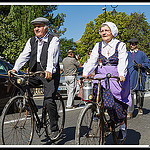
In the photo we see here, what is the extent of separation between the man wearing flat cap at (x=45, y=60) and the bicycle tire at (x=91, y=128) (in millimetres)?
960

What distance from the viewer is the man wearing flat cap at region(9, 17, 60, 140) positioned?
4223 millimetres

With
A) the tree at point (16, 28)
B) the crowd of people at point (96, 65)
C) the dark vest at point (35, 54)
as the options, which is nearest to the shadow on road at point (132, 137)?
the crowd of people at point (96, 65)

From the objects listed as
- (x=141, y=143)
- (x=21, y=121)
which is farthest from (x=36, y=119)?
(x=141, y=143)

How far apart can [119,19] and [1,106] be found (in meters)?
44.3

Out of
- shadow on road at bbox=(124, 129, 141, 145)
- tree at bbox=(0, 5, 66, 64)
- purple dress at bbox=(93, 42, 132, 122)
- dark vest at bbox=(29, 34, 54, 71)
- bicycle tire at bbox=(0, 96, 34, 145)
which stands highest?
tree at bbox=(0, 5, 66, 64)

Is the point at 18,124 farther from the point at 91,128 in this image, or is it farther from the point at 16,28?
the point at 16,28

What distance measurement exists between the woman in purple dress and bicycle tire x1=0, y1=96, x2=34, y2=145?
1.01 m

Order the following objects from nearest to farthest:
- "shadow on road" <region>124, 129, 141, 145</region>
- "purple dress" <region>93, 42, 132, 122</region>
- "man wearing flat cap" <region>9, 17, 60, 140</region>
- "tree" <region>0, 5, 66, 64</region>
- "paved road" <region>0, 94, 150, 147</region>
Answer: "purple dress" <region>93, 42, 132, 122</region>, "man wearing flat cap" <region>9, 17, 60, 140</region>, "paved road" <region>0, 94, 150, 147</region>, "shadow on road" <region>124, 129, 141, 145</region>, "tree" <region>0, 5, 66, 64</region>

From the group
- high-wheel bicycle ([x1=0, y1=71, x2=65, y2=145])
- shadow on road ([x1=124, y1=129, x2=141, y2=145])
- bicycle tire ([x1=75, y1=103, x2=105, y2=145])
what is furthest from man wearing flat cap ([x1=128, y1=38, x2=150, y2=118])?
bicycle tire ([x1=75, y1=103, x2=105, y2=145])

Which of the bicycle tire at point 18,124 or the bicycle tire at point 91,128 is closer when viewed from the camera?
the bicycle tire at point 91,128

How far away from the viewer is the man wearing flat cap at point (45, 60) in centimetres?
422

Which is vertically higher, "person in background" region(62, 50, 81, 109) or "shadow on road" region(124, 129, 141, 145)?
"person in background" region(62, 50, 81, 109)

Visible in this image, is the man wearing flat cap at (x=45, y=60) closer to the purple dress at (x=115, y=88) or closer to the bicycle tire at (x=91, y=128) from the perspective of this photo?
the purple dress at (x=115, y=88)

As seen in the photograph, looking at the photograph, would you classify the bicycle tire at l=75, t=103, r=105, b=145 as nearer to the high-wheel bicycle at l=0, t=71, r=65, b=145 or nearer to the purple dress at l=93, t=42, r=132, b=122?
the purple dress at l=93, t=42, r=132, b=122
